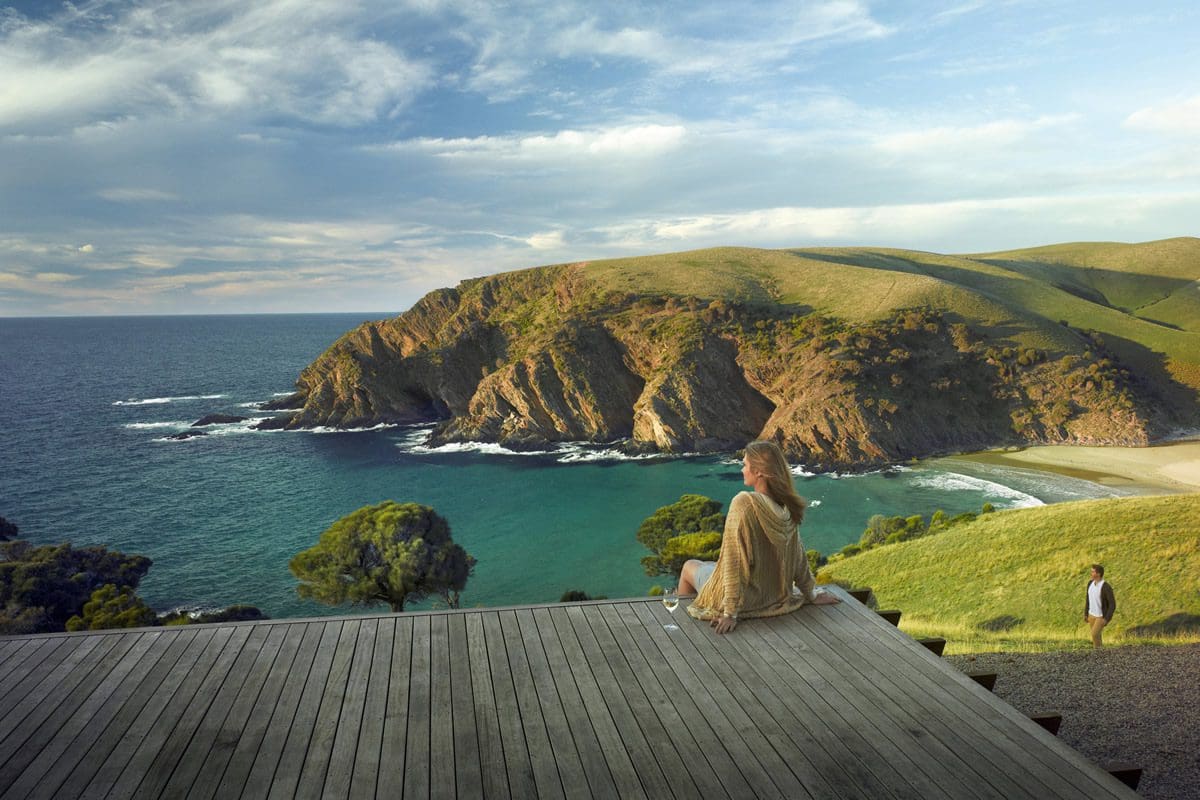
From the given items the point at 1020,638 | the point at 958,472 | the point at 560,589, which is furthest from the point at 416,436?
the point at 1020,638

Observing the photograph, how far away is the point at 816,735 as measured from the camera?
575cm

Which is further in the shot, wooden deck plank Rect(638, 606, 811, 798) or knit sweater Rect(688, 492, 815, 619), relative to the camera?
knit sweater Rect(688, 492, 815, 619)

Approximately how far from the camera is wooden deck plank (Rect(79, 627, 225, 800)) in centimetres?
522

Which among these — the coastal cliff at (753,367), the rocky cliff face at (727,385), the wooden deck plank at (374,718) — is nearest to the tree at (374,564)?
the wooden deck plank at (374,718)

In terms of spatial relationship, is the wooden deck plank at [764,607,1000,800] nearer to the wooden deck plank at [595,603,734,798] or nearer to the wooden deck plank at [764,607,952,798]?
the wooden deck plank at [764,607,952,798]

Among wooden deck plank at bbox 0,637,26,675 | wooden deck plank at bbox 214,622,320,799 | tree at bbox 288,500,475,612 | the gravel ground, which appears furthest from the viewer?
tree at bbox 288,500,475,612

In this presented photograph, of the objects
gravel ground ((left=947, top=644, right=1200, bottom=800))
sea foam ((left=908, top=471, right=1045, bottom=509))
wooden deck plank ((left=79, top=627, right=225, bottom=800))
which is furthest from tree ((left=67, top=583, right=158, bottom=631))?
sea foam ((left=908, top=471, right=1045, bottom=509))

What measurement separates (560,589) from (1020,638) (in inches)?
987

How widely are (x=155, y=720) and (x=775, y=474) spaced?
6088 millimetres

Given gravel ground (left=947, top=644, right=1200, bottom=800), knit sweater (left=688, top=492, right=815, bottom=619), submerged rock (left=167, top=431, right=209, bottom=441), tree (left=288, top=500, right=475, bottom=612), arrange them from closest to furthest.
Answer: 1. knit sweater (left=688, top=492, right=815, bottom=619)
2. gravel ground (left=947, top=644, right=1200, bottom=800)
3. tree (left=288, top=500, right=475, bottom=612)
4. submerged rock (left=167, top=431, right=209, bottom=441)

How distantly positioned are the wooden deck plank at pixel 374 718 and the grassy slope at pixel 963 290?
76.7 meters

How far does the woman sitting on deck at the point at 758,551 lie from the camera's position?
7.68 m

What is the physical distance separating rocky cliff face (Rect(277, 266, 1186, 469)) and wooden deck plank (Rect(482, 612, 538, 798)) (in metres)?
56.6

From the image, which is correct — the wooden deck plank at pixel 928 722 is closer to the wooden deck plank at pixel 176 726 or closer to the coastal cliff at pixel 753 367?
the wooden deck plank at pixel 176 726
